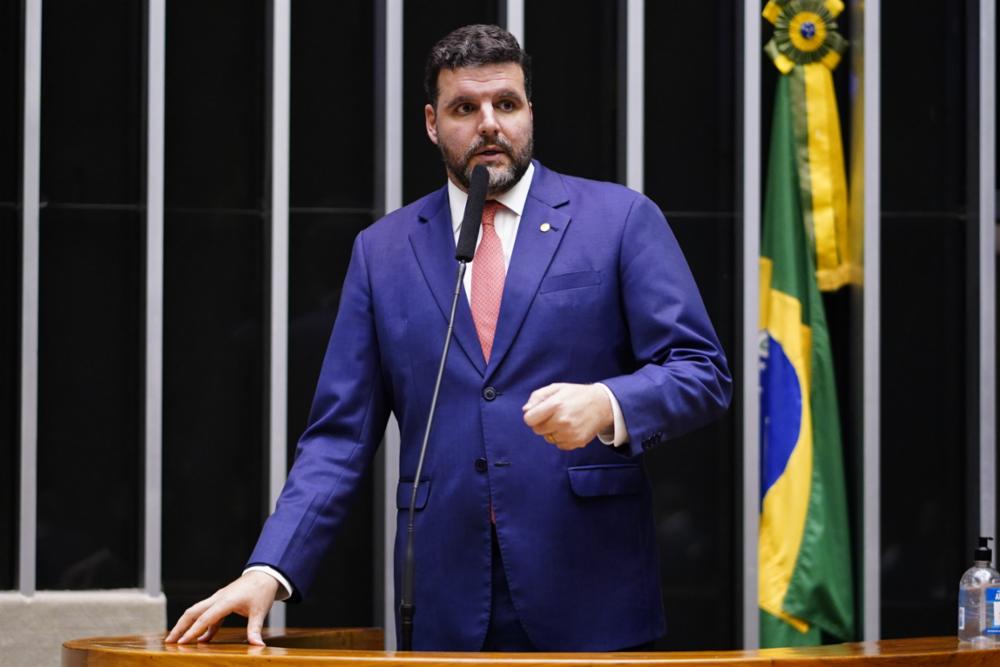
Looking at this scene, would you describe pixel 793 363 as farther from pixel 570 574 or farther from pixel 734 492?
pixel 570 574

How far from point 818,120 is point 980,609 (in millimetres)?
2373

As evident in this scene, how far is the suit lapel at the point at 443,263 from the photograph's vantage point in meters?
2.35

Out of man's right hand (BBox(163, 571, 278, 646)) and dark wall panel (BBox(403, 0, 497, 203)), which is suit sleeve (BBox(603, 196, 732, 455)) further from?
dark wall panel (BBox(403, 0, 497, 203))

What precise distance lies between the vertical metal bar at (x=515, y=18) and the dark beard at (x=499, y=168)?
5.72ft

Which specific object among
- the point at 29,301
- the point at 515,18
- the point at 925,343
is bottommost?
the point at 925,343

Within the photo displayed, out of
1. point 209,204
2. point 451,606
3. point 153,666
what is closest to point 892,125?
point 209,204

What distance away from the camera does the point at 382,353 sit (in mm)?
2465

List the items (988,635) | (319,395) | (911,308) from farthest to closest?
(911,308) < (319,395) < (988,635)

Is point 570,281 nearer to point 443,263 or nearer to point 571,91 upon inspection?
point 443,263

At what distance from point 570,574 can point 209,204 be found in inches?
91.2

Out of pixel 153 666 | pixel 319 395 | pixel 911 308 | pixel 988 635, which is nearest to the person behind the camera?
pixel 153 666

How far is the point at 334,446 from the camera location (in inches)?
94.7

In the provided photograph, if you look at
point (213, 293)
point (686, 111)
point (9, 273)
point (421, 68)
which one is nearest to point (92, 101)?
point (9, 273)

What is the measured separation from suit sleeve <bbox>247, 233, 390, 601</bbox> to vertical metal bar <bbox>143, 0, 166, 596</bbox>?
1.60 m
